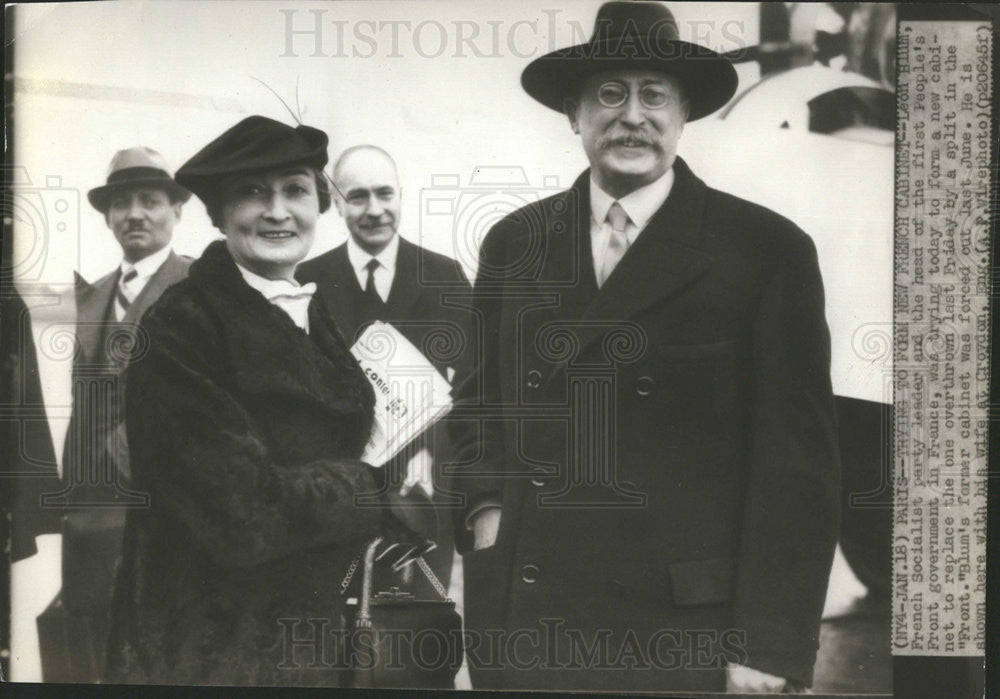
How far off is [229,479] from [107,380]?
0.56 meters

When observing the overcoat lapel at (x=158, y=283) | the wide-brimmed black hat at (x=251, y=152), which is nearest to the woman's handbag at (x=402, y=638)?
the overcoat lapel at (x=158, y=283)

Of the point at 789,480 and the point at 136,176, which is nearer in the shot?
the point at 789,480

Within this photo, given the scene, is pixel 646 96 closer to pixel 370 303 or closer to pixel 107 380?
pixel 370 303

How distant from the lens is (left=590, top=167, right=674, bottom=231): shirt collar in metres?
3.41

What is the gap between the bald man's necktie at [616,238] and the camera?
3.41m

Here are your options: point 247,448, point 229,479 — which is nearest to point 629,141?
point 247,448

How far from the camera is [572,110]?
Result: 3.42 metres

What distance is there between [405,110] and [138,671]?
83.2 inches

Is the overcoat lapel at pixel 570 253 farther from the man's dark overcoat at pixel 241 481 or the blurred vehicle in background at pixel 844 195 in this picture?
the man's dark overcoat at pixel 241 481

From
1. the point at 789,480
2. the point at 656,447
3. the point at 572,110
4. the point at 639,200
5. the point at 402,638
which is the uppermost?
the point at 572,110

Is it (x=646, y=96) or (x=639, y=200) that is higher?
(x=646, y=96)

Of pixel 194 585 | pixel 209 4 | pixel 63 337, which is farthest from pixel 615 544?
pixel 209 4

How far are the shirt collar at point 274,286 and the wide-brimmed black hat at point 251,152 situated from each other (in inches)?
12.0

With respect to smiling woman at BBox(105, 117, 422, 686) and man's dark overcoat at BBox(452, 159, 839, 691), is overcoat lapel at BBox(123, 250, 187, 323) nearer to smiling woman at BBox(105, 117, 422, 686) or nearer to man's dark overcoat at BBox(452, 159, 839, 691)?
smiling woman at BBox(105, 117, 422, 686)
